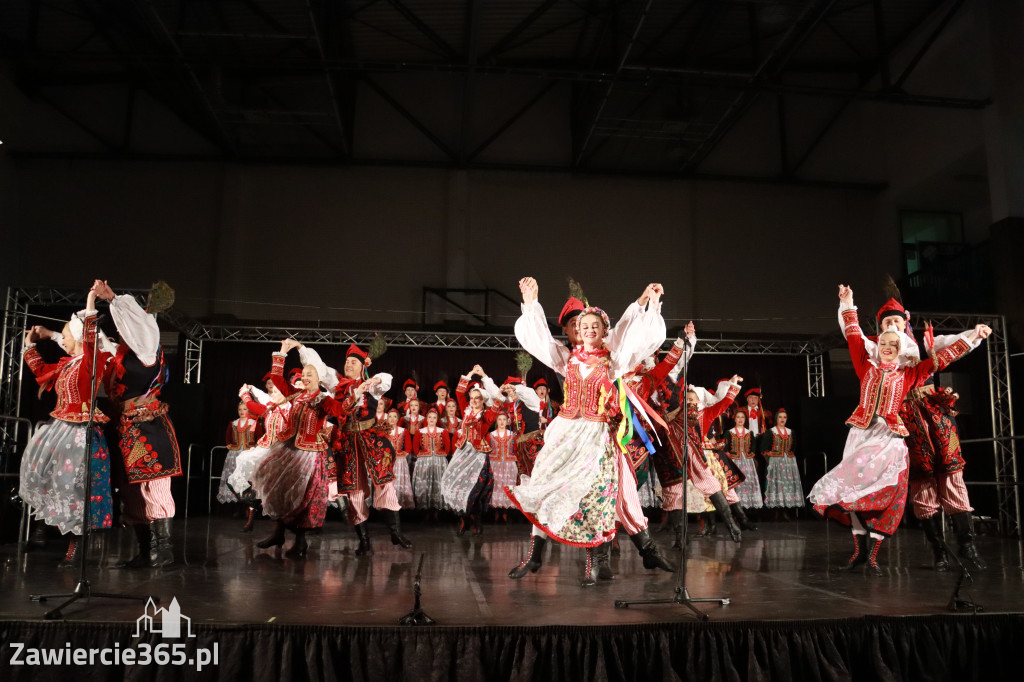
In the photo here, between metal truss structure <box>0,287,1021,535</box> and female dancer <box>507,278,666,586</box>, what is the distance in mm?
5367

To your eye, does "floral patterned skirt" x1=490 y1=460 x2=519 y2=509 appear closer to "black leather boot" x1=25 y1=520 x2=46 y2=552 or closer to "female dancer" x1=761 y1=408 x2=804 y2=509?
"female dancer" x1=761 y1=408 x2=804 y2=509

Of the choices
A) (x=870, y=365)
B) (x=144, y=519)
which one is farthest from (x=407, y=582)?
(x=870, y=365)

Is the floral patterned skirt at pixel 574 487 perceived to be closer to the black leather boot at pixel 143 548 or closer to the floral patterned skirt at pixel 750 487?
the black leather boot at pixel 143 548

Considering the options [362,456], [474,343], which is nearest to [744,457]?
[474,343]

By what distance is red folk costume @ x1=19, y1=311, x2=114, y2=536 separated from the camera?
4.61 m

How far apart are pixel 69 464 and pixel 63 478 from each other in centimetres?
9

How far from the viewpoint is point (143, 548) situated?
4785 mm

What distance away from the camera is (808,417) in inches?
435

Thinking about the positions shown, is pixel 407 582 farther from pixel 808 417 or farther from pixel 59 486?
pixel 808 417

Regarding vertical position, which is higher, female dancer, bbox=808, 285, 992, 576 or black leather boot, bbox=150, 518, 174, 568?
female dancer, bbox=808, 285, 992, 576

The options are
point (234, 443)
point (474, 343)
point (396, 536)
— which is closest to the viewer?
point (396, 536)

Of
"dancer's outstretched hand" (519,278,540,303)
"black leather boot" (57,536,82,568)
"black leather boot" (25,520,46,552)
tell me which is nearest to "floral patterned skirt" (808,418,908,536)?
"dancer's outstretched hand" (519,278,540,303)

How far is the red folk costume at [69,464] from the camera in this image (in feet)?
15.1

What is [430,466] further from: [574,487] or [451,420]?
[574,487]
